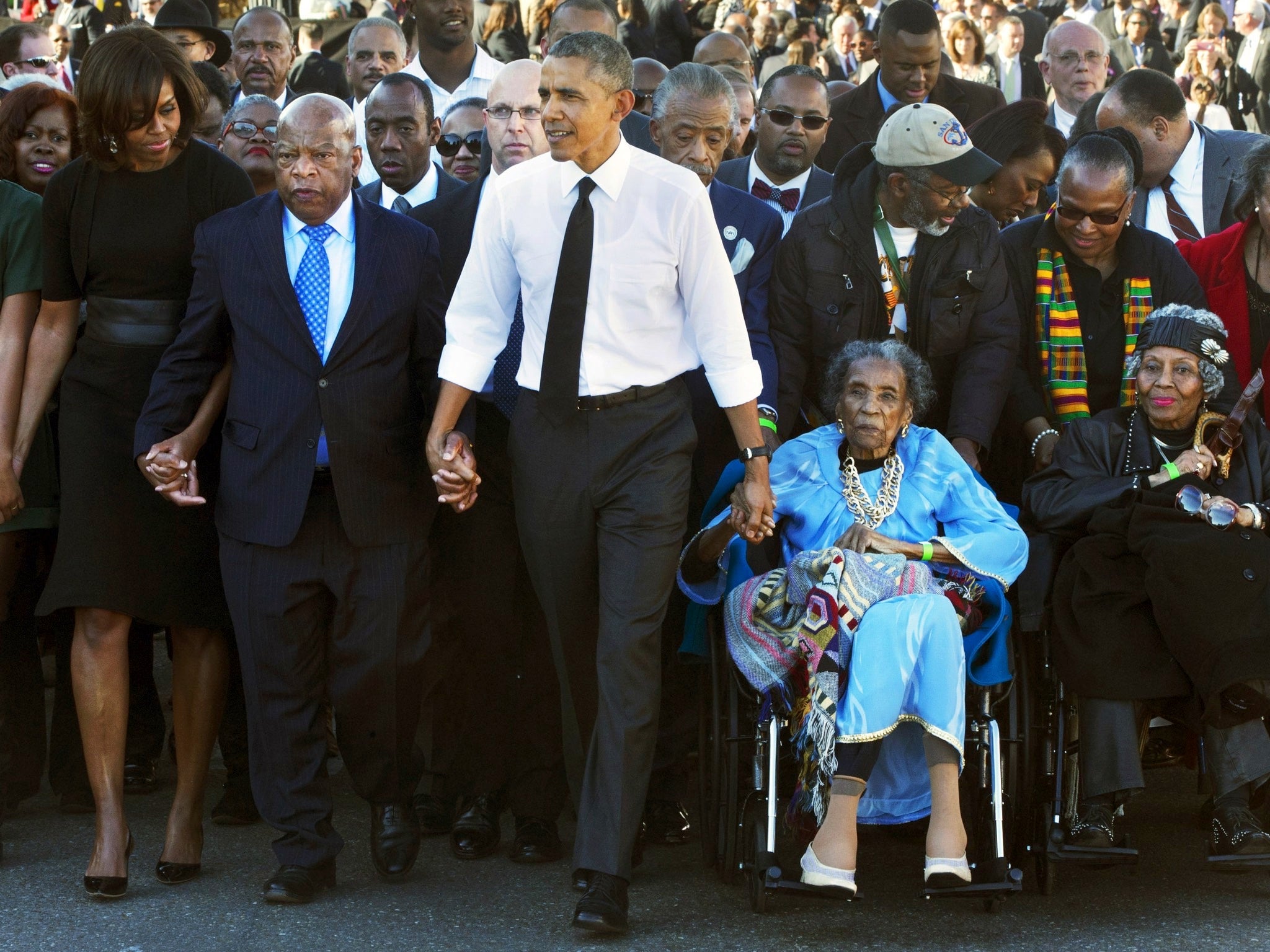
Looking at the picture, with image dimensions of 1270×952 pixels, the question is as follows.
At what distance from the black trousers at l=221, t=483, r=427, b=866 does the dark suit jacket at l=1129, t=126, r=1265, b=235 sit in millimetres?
3460

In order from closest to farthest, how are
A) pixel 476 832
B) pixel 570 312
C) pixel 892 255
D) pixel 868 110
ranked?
pixel 570 312
pixel 476 832
pixel 892 255
pixel 868 110

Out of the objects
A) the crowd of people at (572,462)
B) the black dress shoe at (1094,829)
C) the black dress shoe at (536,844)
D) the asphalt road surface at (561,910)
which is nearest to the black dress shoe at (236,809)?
the crowd of people at (572,462)

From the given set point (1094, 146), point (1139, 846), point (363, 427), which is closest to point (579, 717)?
point (363, 427)

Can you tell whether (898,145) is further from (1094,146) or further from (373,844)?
(373,844)

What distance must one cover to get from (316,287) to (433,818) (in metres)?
1.76

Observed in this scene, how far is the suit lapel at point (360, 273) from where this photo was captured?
4828 mm

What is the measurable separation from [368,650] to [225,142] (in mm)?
2564

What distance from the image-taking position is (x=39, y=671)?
18.8 feet

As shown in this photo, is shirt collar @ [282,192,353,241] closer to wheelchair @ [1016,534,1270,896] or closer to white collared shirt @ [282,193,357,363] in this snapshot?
white collared shirt @ [282,193,357,363]

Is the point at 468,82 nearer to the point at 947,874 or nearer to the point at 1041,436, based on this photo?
the point at 1041,436

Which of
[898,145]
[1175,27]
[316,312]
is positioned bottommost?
[316,312]

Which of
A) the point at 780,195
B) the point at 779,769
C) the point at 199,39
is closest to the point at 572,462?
the point at 779,769

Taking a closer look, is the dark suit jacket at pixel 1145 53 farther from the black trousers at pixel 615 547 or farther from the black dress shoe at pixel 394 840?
the black dress shoe at pixel 394 840

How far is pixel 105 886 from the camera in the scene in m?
4.79
